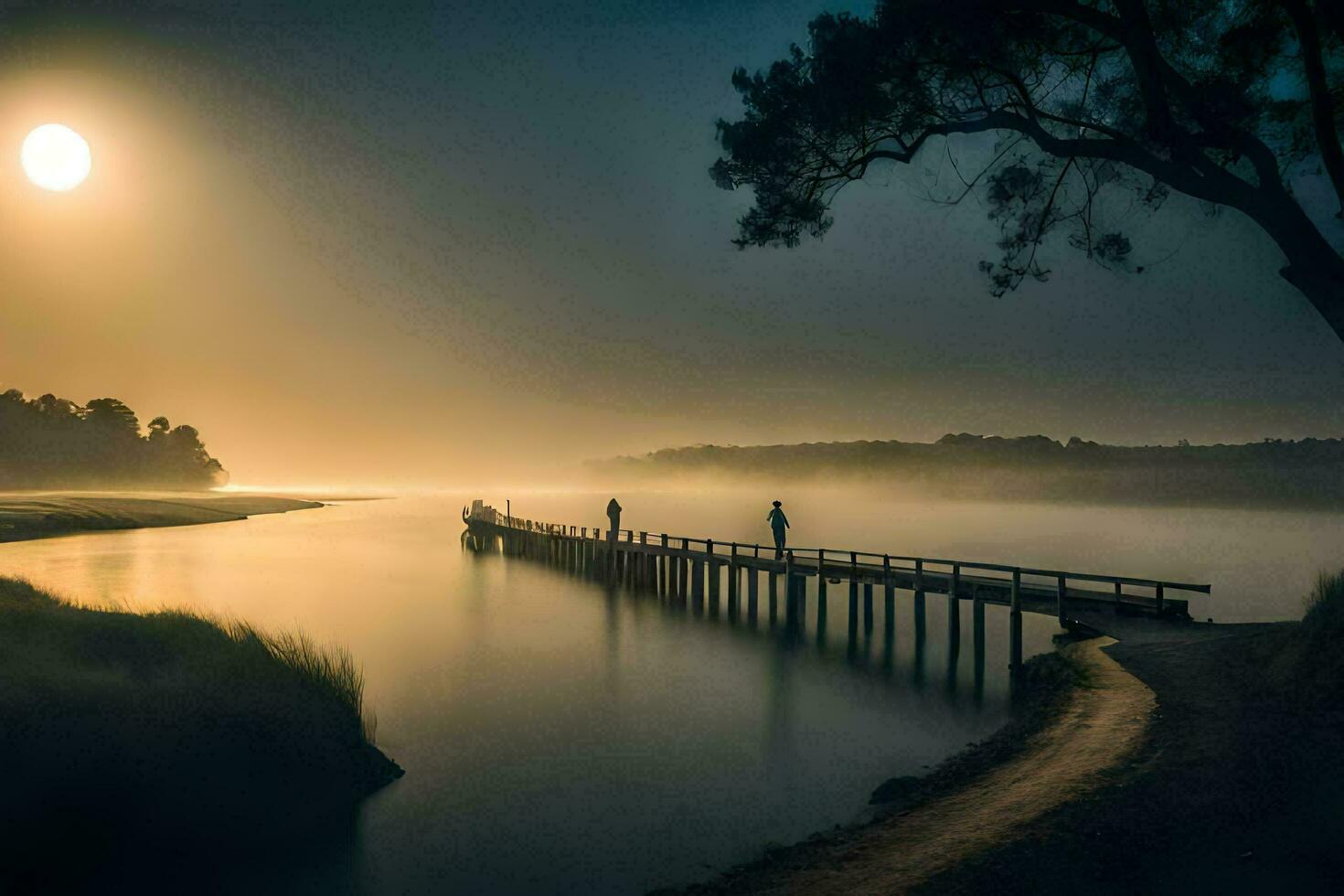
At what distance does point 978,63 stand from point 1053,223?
2928 mm

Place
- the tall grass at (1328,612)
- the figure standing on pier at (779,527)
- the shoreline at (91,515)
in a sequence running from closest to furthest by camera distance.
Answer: the tall grass at (1328,612) < the figure standing on pier at (779,527) < the shoreline at (91,515)

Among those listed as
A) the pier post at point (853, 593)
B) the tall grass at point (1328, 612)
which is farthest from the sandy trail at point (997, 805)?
the pier post at point (853, 593)

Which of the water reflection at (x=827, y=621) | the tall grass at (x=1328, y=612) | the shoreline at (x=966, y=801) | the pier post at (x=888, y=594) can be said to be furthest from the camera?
the pier post at (x=888, y=594)

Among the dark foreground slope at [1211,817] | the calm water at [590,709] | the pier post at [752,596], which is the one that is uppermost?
the dark foreground slope at [1211,817]

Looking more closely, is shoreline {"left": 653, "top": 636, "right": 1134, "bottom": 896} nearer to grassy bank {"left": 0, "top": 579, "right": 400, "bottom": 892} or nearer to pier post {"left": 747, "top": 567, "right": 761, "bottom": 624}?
grassy bank {"left": 0, "top": 579, "right": 400, "bottom": 892}

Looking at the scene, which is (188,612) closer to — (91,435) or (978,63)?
(978,63)

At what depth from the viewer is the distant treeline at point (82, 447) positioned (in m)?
107

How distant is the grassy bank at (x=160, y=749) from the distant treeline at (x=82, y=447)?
120429mm

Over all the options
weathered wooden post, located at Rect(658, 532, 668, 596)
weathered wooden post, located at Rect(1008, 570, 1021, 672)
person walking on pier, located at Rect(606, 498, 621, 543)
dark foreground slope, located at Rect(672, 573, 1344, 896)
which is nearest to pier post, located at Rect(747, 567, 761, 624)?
weathered wooden post, located at Rect(658, 532, 668, 596)

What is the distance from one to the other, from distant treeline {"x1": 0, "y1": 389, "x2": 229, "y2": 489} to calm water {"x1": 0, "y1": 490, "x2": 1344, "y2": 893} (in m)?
75.8

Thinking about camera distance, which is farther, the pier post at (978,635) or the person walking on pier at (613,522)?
the person walking on pier at (613,522)

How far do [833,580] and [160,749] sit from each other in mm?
19840

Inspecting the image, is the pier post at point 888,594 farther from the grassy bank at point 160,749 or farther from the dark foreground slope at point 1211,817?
the grassy bank at point 160,749

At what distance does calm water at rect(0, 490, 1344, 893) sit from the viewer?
10703 millimetres
